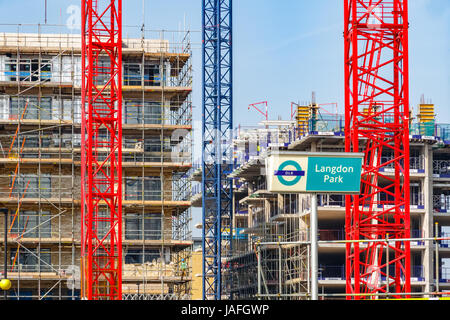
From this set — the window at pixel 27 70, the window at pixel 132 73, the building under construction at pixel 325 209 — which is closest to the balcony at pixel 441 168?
the building under construction at pixel 325 209

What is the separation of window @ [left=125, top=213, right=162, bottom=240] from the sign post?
4787cm

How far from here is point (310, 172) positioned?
23.6 meters

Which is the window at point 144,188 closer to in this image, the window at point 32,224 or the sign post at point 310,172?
the window at point 32,224

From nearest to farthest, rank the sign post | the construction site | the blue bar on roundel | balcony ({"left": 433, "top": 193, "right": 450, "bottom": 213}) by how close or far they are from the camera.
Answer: the sign post
the blue bar on roundel
the construction site
balcony ({"left": 433, "top": 193, "right": 450, "bottom": 213})

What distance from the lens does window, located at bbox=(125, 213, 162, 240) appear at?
7131cm

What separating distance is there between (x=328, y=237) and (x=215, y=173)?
18.1m

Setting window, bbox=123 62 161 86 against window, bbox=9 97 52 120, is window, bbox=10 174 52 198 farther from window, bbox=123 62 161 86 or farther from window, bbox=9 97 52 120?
window, bbox=123 62 161 86

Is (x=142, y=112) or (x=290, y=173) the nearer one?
(x=290, y=173)

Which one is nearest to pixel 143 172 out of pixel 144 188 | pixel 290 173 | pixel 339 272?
pixel 144 188

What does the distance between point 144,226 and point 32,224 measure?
8.52 m

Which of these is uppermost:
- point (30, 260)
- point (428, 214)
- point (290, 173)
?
point (290, 173)

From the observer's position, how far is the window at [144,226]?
7131 cm

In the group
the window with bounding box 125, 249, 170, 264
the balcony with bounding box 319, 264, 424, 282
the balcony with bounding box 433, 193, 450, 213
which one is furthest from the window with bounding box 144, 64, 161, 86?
the balcony with bounding box 433, 193, 450, 213

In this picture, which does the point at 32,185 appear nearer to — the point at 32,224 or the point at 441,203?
the point at 32,224
